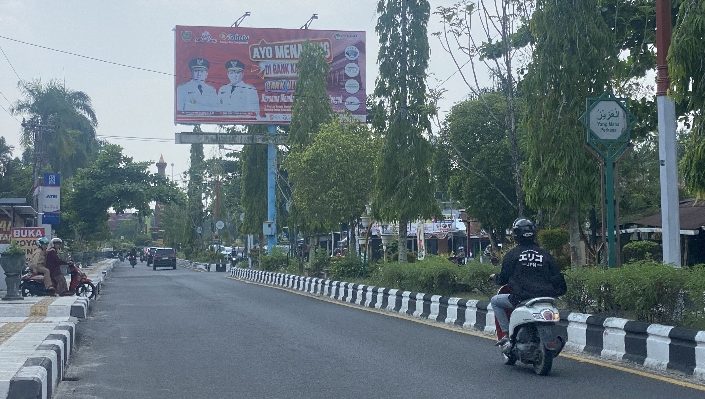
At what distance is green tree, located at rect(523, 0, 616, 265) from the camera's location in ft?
66.7

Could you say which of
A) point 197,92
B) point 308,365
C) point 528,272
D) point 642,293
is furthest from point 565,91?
point 197,92

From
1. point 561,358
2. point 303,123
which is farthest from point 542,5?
point 303,123

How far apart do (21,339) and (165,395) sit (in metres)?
4.90

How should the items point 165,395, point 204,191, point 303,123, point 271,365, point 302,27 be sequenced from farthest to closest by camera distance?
point 204,191 < point 302,27 < point 303,123 < point 271,365 < point 165,395

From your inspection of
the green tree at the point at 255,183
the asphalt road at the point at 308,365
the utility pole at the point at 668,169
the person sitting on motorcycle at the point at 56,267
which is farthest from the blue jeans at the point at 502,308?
the green tree at the point at 255,183

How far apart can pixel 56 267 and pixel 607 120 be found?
14.5 metres

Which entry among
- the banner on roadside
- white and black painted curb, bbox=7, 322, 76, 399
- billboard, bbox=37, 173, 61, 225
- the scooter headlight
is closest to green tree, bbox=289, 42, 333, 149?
billboard, bbox=37, 173, 61, 225

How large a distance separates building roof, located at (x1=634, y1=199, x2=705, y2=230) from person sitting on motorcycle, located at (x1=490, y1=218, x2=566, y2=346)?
2003 centimetres

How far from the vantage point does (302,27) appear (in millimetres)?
49500

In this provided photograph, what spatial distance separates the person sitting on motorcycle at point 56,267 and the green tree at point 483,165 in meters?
18.0

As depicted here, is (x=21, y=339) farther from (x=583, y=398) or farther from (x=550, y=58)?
(x=550, y=58)

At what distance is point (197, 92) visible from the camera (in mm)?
45719

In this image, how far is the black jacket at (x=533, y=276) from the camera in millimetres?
11156

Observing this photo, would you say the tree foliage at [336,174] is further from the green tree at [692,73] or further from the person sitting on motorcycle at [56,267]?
the green tree at [692,73]
